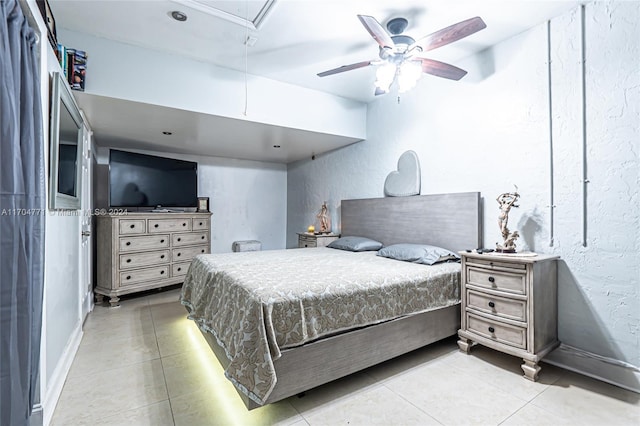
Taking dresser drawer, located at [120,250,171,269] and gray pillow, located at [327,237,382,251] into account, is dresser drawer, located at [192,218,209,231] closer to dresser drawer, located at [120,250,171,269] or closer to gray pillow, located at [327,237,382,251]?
dresser drawer, located at [120,250,171,269]

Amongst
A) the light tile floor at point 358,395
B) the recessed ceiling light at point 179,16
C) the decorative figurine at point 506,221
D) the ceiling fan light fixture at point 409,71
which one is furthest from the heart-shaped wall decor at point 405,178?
the recessed ceiling light at point 179,16

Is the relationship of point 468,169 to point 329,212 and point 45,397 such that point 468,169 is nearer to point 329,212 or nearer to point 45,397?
point 329,212

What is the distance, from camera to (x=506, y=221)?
93.0 inches

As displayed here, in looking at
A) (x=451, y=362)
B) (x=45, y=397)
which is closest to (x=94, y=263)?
(x=45, y=397)

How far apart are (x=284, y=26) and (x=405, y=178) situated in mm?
2006

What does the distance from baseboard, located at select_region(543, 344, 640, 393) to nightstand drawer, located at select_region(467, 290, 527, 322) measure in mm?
556

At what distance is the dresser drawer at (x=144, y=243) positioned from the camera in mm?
3587

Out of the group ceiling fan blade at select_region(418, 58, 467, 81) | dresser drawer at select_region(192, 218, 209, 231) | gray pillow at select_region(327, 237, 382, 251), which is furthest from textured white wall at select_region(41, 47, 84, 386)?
gray pillow at select_region(327, 237, 382, 251)

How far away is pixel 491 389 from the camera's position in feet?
6.12

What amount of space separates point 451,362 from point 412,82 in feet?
6.99

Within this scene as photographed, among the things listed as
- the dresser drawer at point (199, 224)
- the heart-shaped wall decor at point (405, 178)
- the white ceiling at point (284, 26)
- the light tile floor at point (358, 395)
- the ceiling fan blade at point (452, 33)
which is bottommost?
the light tile floor at point (358, 395)

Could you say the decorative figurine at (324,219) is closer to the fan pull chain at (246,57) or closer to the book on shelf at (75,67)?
the fan pull chain at (246,57)

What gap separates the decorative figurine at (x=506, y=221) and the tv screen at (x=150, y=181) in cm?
415

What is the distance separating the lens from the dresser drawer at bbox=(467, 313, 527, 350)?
2031 mm
